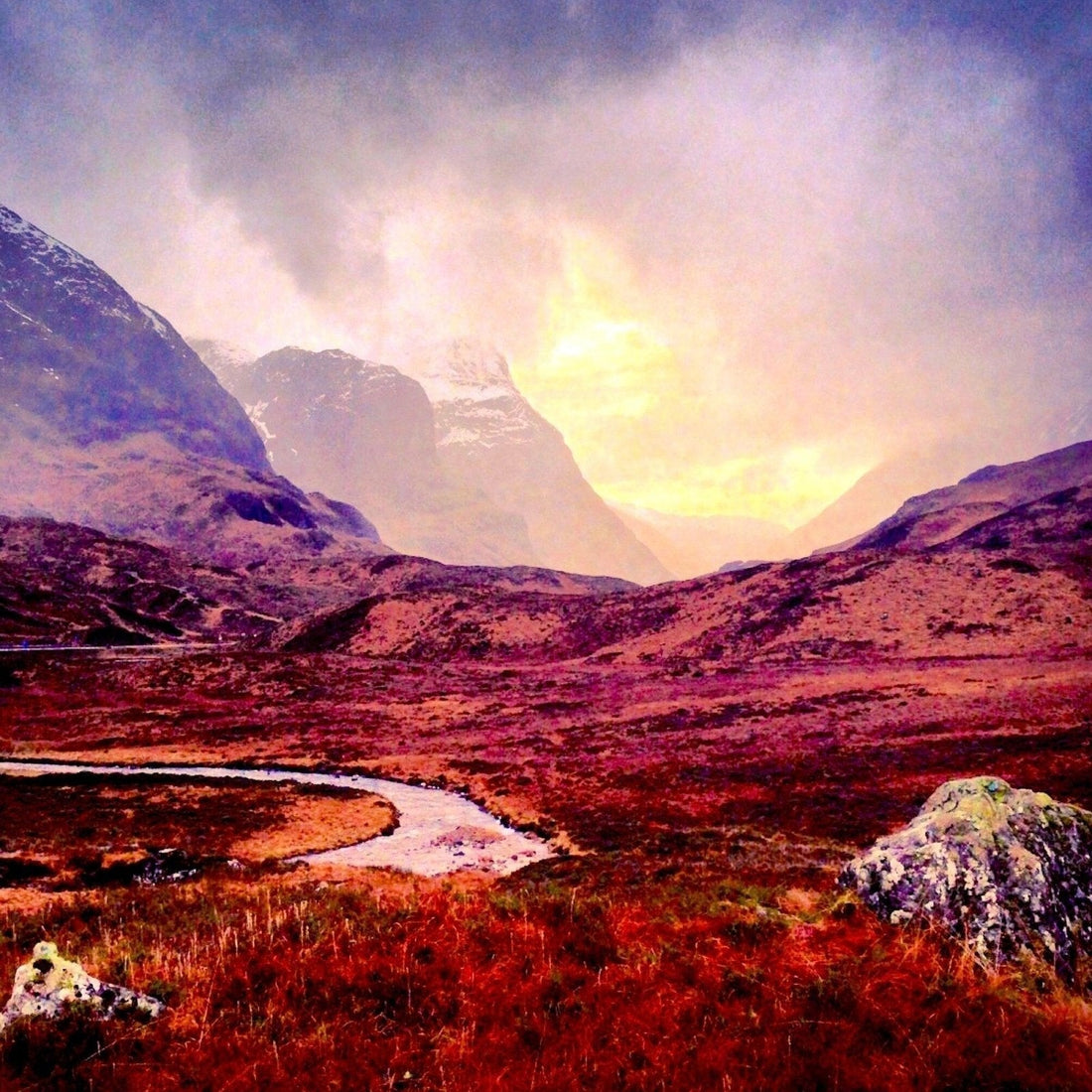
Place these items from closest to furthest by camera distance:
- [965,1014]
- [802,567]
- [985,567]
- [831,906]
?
1. [965,1014]
2. [831,906]
3. [985,567]
4. [802,567]

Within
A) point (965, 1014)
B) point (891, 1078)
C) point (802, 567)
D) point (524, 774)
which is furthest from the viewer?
point (802, 567)

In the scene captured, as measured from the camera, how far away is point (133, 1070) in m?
5.65

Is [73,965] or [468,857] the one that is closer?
[73,965]

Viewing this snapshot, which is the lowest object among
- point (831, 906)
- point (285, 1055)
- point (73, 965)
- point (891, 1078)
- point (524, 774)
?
point (524, 774)

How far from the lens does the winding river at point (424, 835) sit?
84.0 ft

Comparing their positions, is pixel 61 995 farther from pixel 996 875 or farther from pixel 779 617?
pixel 779 617

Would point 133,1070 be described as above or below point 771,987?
above

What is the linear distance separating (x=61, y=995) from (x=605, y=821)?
26321 mm

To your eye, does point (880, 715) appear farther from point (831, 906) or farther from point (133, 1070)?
point (133, 1070)

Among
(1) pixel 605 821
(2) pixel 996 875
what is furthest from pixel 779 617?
(2) pixel 996 875

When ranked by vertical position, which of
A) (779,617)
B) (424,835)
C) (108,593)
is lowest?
(424,835)

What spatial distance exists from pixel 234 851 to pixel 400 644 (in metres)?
77.8

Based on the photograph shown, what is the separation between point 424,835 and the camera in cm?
3012

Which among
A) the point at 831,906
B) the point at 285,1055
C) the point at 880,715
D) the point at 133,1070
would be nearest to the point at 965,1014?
the point at 831,906
